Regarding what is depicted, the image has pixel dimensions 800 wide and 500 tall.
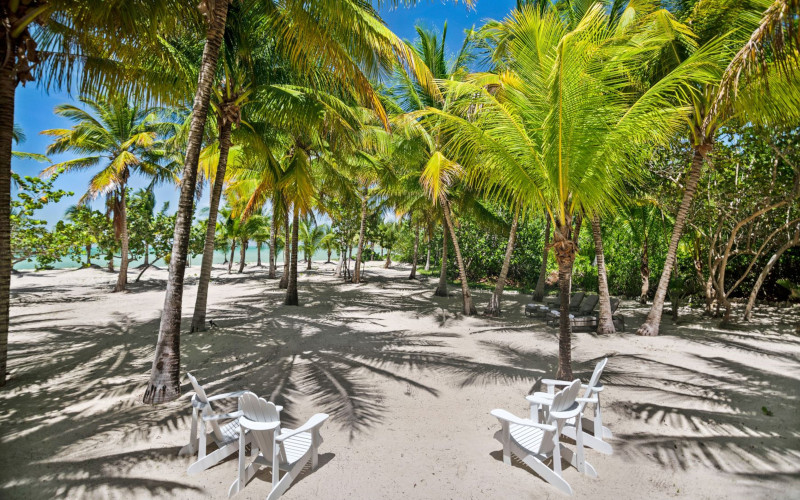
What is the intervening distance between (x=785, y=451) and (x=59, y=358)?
1039cm

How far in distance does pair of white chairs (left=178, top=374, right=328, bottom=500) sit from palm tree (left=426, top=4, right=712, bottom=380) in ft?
12.0

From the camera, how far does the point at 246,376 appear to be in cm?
555

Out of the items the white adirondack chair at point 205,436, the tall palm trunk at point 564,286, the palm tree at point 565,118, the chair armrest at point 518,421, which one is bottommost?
the white adirondack chair at point 205,436

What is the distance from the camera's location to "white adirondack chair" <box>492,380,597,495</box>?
311cm

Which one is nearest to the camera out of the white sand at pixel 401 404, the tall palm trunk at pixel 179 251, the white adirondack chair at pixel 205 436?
the white sand at pixel 401 404

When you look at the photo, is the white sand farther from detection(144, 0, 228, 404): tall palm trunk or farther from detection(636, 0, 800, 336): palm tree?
detection(636, 0, 800, 336): palm tree

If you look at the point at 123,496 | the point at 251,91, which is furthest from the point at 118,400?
the point at 251,91

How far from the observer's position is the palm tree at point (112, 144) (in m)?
13.8

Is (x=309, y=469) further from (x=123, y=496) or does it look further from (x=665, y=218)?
(x=665, y=218)

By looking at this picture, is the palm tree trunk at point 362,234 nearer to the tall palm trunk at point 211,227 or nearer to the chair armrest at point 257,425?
the tall palm trunk at point 211,227

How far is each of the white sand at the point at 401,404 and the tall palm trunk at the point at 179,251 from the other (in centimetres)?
33

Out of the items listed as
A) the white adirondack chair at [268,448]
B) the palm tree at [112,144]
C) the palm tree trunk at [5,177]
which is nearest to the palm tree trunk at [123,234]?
the palm tree at [112,144]

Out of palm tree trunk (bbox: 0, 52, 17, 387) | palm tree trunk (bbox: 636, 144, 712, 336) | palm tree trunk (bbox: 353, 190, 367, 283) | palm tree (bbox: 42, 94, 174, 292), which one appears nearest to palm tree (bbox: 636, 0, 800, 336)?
palm tree trunk (bbox: 636, 144, 712, 336)

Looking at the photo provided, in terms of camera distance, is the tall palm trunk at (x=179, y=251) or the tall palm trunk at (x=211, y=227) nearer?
the tall palm trunk at (x=179, y=251)
